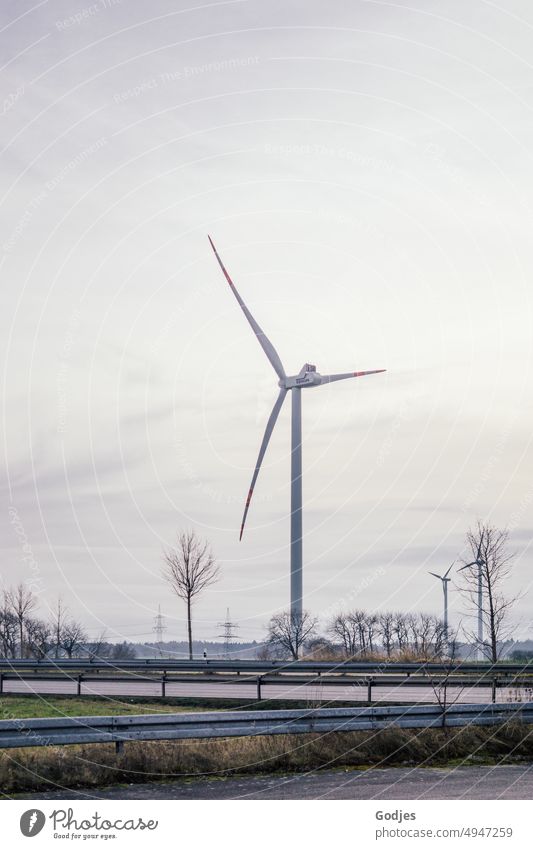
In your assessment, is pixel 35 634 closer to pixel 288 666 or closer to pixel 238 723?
pixel 288 666

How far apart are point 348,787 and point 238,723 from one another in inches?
110

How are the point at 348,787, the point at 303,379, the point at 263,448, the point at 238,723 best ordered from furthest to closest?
1. the point at 303,379
2. the point at 263,448
3. the point at 238,723
4. the point at 348,787

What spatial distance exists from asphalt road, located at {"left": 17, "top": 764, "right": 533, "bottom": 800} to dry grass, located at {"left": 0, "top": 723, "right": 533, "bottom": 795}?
0.47 meters

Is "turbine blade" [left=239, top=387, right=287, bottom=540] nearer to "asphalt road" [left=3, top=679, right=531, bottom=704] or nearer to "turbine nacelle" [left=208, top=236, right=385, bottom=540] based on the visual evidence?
"turbine nacelle" [left=208, top=236, right=385, bottom=540]

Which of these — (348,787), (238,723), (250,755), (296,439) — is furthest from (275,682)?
(296,439)

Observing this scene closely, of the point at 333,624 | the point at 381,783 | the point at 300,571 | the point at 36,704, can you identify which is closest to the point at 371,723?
the point at 381,783

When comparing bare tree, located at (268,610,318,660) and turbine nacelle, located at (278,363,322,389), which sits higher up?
turbine nacelle, located at (278,363,322,389)

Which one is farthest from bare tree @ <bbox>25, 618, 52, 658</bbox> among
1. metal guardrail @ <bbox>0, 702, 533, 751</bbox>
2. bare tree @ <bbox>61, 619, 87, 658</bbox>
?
metal guardrail @ <bbox>0, 702, 533, 751</bbox>

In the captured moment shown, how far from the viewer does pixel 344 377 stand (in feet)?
218

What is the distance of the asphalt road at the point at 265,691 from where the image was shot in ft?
112

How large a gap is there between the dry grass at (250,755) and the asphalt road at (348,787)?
0.47m

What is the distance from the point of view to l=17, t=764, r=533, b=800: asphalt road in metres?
15.2

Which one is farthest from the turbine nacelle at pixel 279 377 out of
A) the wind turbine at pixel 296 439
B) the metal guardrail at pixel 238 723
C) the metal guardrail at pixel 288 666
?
the metal guardrail at pixel 238 723

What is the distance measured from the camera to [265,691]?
136 feet
